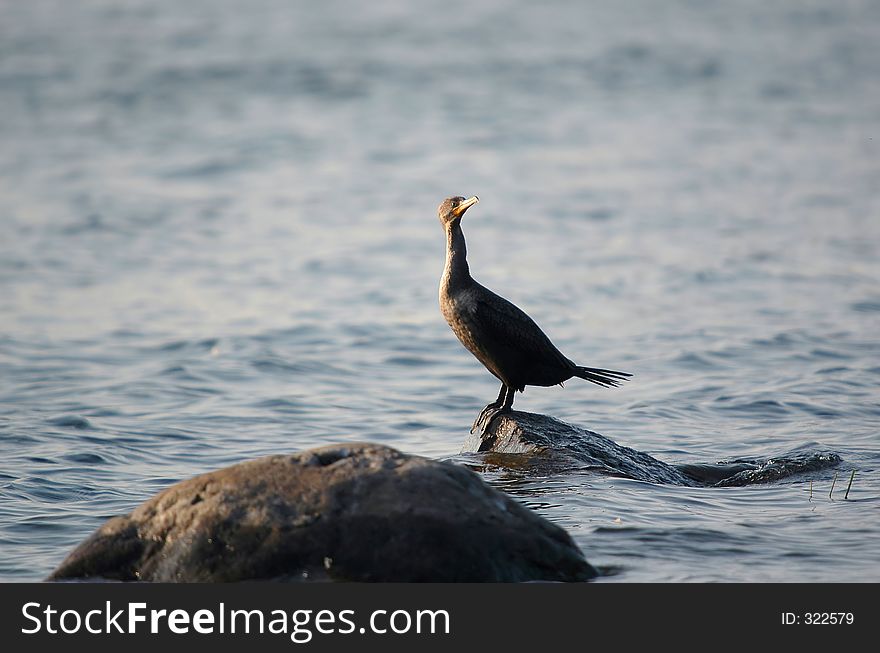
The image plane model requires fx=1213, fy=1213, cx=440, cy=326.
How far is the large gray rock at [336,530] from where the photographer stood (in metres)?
4.71

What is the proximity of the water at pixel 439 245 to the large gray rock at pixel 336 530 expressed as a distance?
64 cm

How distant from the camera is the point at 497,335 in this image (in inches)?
276

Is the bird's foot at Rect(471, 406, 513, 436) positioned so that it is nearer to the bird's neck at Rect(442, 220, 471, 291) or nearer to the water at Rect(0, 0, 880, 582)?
the water at Rect(0, 0, 880, 582)

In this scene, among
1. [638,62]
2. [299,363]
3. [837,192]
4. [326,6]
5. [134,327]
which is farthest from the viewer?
[326,6]

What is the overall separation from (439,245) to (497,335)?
8592 millimetres

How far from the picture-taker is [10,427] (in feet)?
29.0

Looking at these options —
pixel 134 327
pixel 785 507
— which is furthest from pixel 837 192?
pixel 785 507

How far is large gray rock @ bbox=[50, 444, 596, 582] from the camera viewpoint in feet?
15.5

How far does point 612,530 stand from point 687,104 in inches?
713

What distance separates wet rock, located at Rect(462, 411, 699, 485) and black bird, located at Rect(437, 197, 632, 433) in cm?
13

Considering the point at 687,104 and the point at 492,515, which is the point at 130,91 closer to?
the point at 687,104

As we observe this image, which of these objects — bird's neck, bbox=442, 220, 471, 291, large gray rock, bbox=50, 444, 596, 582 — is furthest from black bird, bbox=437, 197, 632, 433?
large gray rock, bbox=50, 444, 596, 582

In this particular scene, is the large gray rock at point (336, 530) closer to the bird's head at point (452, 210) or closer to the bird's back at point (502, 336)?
the bird's back at point (502, 336)

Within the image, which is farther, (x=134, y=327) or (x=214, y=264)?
(x=214, y=264)
